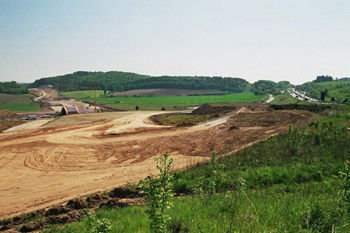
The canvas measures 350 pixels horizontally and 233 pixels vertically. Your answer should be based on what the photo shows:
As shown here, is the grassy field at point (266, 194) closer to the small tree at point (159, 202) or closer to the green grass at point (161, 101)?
the small tree at point (159, 202)

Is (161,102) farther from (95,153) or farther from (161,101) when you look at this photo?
(95,153)

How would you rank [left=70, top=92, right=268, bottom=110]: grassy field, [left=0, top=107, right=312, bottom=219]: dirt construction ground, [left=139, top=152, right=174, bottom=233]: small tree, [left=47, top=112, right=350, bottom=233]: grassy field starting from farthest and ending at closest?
[left=70, top=92, right=268, bottom=110]: grassy field
[left=0, top=107, right=312, bottom=219]: dirt construction ground
[left=47, top=112, right=350, bottom=233]: grassy field
[left=139, top=152, right=174, bottom=233]: small tree

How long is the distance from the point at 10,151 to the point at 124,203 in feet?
77.4

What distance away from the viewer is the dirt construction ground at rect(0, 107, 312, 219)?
17.9 m

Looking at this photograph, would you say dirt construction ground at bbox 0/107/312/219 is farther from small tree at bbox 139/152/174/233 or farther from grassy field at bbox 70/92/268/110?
grassy field at bbox 70/92/268/110

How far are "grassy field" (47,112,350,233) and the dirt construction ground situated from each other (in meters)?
6.77

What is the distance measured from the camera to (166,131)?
40.1 meters

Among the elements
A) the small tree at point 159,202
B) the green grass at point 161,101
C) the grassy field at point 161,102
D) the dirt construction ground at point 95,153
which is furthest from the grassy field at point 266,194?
the grassy field at point 161,102

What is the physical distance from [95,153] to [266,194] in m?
22.4

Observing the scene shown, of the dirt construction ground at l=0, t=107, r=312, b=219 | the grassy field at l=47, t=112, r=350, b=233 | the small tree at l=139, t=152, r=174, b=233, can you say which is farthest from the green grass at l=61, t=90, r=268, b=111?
the small tree at l=139, t=152, r=174, b=233

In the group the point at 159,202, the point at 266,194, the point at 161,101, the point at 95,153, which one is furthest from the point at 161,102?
the point at 159,202

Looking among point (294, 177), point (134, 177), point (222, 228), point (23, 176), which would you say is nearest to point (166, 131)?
point (134, 177)

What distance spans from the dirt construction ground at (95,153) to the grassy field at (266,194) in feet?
22.2

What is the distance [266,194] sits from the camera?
388 inches
